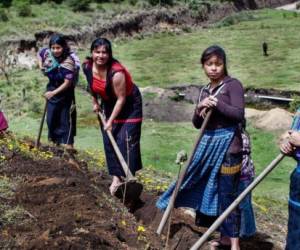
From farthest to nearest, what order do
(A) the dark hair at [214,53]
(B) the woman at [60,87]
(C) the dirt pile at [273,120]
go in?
(C) the dirt pile at [273,120] → (B) the woman at [60,87] → (A) the dark hair at [214,53]

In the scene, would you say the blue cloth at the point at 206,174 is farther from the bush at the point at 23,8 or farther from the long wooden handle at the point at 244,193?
the bush at the point at 23,8

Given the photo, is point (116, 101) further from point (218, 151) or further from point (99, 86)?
point (218, 151)

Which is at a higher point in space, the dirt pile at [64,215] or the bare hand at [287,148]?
the bare hand at [287,148]

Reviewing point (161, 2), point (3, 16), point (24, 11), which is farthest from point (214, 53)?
point (161, 2)

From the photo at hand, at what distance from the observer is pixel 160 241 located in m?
4.67

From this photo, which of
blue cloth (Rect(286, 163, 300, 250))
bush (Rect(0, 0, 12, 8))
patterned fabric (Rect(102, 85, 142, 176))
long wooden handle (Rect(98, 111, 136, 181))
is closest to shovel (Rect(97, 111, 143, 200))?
long wooden handle (Rect(98, 111, 136, 181))

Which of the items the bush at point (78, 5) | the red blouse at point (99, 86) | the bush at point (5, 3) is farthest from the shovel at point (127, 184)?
the bush at point (78, 5)

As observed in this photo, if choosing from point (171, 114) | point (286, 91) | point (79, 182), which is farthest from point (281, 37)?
point (79, 182)

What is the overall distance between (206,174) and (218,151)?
21 centimetres

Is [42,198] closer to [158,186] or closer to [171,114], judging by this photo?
[158,186]

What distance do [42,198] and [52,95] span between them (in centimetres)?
262

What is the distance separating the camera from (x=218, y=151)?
4.81 m

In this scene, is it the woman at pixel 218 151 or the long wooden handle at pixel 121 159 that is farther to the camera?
the long wooden handle at pixel 121 159

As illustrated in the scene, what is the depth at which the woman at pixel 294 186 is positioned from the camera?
4.02 m
